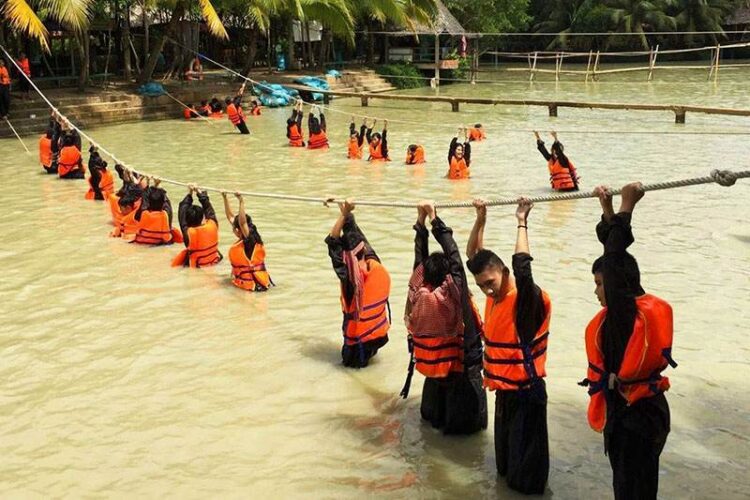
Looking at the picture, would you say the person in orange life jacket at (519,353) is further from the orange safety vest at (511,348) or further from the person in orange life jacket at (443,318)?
the person in orange life jacket at (443,318)

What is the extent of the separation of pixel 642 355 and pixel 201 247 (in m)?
6.80

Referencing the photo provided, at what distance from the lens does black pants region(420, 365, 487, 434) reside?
5.41 m

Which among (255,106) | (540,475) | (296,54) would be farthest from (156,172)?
(296,54)

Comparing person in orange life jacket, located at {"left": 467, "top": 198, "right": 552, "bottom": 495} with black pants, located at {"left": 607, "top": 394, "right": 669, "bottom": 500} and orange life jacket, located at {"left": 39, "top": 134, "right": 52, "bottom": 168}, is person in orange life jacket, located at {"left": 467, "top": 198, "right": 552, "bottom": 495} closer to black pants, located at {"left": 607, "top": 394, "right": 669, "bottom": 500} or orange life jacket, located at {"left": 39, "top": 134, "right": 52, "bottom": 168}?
black pants, located at {"left": 607, "top": 394, "right": 669, "bottom": 500}

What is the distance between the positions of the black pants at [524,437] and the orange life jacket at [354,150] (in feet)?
44.9

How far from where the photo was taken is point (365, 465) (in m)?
5.42

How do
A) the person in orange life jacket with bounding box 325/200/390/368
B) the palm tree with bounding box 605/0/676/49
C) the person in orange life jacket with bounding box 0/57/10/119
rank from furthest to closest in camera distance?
the palm tree with bounding box 605/0/676/49 < the person in orange life jacket with bounding box 0/57/10/119 < the person in orange life jacket with bounding box 325/200/390/368

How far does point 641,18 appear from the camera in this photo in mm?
50688

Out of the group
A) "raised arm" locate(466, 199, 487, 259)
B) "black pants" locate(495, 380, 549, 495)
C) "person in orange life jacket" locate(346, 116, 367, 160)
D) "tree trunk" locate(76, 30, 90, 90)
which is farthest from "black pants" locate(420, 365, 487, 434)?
"tree trunk" locate(76, 30, 90, 90)

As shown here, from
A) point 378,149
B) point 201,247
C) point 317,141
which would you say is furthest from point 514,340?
point 317,141

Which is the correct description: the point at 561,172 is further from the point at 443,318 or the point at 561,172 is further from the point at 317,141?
the point at 443,318

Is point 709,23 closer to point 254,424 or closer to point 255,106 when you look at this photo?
point 255,106

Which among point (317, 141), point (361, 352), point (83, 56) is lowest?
point (361, 352)

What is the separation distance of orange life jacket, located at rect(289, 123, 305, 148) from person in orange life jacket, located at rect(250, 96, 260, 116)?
7.73 metres
